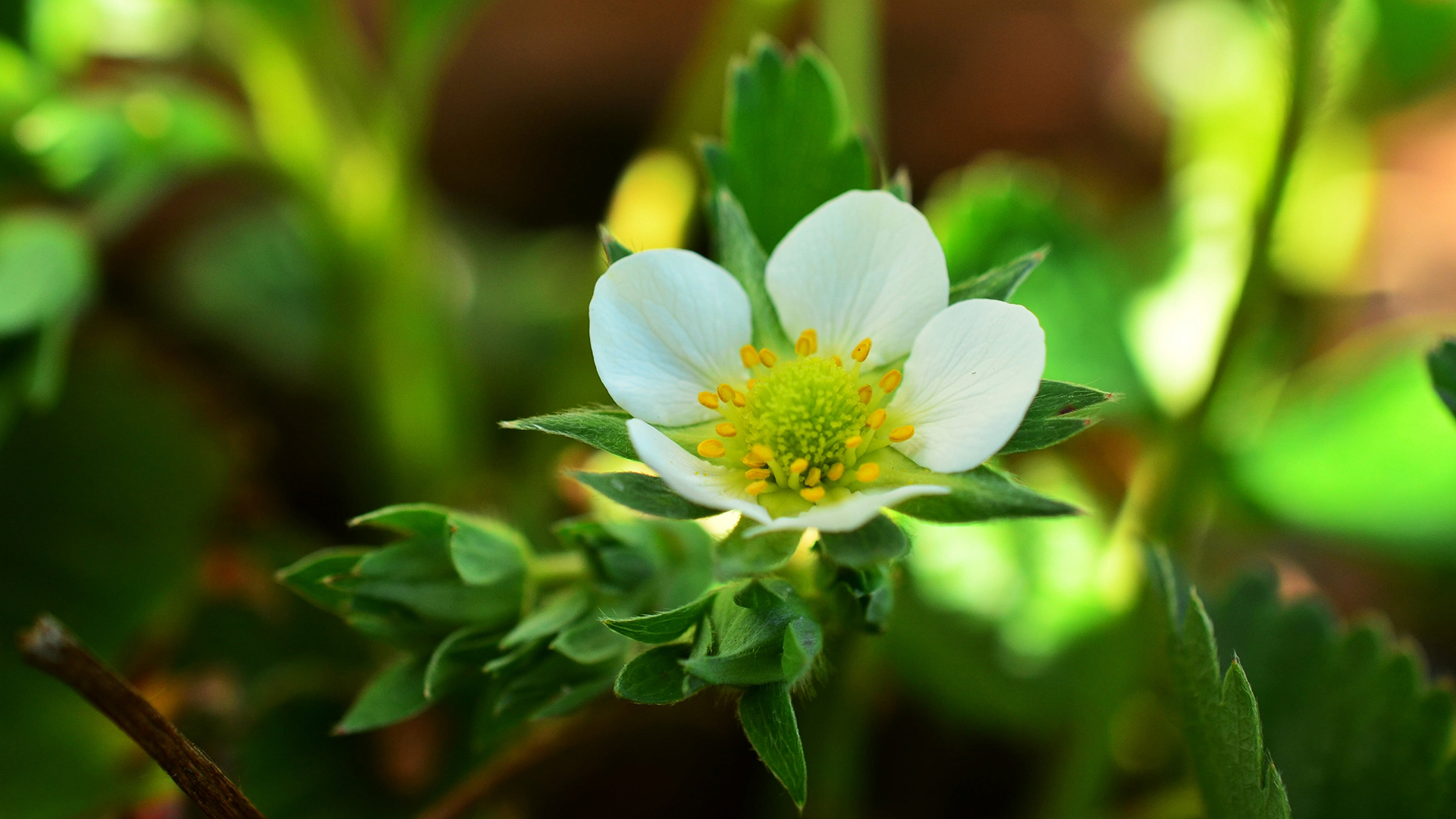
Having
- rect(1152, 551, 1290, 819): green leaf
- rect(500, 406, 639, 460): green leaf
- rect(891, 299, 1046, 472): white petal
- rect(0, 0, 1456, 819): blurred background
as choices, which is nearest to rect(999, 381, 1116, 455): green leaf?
rect(891, 299, 1046, 472): white petal

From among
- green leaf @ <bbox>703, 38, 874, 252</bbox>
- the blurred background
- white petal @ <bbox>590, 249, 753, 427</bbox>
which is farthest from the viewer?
the blurred background

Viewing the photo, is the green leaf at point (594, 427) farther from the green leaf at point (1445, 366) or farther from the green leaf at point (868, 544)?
the green leaf at point (1445, 366)

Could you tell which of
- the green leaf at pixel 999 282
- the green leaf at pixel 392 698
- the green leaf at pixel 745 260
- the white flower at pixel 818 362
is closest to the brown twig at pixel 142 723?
the green leaf at pixel 392 698

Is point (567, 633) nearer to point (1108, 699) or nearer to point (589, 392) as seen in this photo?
point (1108, 699)

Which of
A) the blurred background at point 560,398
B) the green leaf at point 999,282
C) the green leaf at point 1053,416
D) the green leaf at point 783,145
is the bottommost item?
the blurred background at point 560,398

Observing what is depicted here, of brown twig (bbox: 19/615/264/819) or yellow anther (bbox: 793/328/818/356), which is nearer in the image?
brown twig (bbox: 19/615/264/819)

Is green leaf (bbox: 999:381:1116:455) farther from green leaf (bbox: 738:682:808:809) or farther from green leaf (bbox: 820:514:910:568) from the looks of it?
green leaf (bbox: 738:682:808:809)
